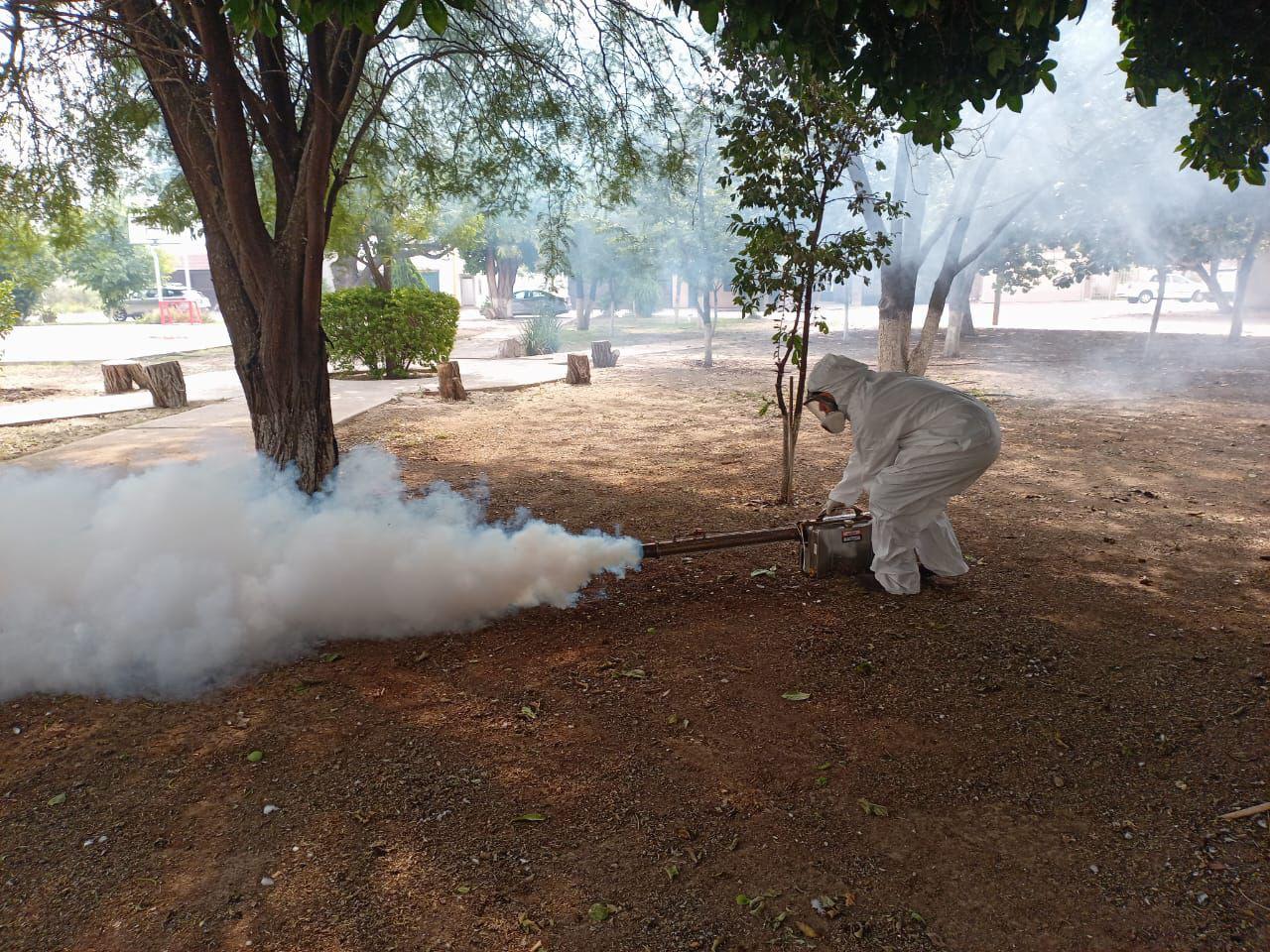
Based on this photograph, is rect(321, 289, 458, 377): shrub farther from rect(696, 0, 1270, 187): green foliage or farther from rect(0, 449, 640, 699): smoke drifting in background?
rect(696, 0, 1270, 187): green foliage

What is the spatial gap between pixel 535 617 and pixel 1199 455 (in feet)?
24.0

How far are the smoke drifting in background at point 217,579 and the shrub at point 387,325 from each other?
27.6 ft

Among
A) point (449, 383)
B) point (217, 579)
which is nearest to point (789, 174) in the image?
point (217, 579)

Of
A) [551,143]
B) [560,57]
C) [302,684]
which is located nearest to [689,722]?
[302,684]

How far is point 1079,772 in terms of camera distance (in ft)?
10.2

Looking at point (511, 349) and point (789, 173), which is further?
point (511, 349)

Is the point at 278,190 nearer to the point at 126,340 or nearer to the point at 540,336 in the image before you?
the point at 540,336

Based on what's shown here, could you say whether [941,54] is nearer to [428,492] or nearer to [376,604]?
[376,604]

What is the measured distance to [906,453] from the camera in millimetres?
4609

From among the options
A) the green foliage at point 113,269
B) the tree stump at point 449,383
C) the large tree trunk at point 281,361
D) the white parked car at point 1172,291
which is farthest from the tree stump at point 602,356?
the white parked car at point 1172,291

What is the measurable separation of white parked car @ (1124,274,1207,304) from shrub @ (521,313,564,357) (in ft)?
82.0

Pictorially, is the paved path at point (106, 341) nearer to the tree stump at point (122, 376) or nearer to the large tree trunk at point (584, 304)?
the tree stump at point (122, 376)

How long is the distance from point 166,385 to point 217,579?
8.37 m

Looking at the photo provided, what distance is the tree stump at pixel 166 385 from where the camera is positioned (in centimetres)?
1108
